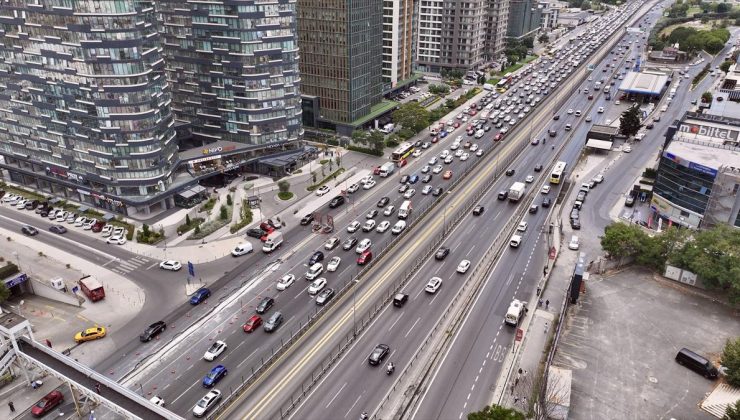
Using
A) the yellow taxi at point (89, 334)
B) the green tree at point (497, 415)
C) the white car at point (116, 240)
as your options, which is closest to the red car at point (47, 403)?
the yellow taxi at point (89, 334)

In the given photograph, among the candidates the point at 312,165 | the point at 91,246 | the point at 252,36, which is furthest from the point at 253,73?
the point at 91,246

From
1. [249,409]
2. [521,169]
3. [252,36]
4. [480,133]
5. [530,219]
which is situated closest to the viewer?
[249,409]

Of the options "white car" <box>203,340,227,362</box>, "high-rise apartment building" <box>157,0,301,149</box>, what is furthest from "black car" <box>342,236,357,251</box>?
"high-rise apartment building" <box>157,0,301,149</box>

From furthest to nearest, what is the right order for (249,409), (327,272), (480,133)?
1. (480,133)
2. (327,272)
3. (249,409)

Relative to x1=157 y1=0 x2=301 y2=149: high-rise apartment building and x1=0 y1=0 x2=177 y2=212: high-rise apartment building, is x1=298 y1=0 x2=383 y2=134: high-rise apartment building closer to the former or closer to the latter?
x1=157 y1=0 x2=301 y2=149: high-rise apartment building

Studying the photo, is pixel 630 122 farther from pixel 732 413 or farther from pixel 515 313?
pixel 732 413

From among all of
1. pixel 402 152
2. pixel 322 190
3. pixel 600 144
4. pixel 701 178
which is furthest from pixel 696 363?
pixel 402 152

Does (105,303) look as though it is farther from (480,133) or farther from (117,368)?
(480,133)
